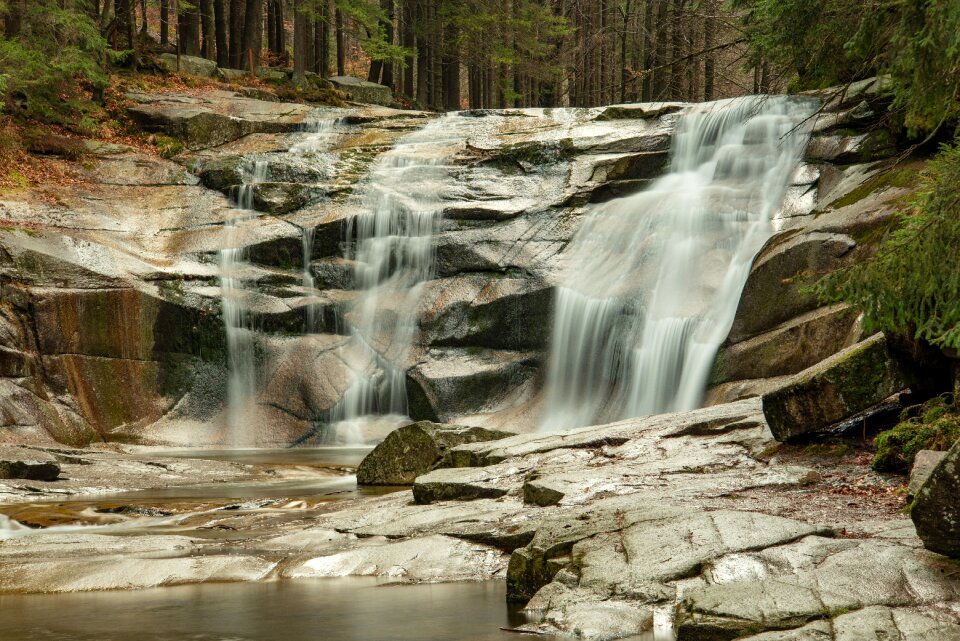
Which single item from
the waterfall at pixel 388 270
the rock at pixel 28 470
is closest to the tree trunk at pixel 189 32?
the waterfall at pixel 388 270

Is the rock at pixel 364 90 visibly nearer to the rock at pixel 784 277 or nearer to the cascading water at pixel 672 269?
the cascading water at pixel 672 269

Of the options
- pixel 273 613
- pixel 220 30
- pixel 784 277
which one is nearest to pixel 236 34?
pixel 220 30

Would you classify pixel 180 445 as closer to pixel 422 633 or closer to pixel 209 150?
pixel 209 150

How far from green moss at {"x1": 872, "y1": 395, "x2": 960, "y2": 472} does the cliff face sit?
5448mm

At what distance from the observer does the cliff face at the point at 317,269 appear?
1471cm

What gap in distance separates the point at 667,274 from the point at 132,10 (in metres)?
18.2

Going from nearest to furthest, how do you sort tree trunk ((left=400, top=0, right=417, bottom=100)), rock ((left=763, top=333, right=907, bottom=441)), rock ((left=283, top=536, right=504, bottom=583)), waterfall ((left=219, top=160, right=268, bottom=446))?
rock ((left=283, top=536, right=504, bottom=583)) < rock ((left=763, top=333, right=907, bottom=441)) < waterfall ((left=219, top=160, right=268, bottom=446)) < tree trunk ((left=400, top=0, right=417, bottom=100))

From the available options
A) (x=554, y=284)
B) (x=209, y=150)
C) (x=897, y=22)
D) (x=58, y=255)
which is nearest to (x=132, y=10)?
(x=209, y=150)

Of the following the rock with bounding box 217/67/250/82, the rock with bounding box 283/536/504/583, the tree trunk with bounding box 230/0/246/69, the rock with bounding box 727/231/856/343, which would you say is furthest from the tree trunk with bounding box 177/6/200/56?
the rock with bounding box 283/536/504/583

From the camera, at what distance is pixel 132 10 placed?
25.7 metres

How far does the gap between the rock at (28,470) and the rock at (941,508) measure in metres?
10.1

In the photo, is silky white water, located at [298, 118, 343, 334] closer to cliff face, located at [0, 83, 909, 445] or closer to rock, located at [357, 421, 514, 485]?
cliff face, located at [0, 83, 909, 445]

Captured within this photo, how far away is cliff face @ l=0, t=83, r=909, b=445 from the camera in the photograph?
48.3 feet

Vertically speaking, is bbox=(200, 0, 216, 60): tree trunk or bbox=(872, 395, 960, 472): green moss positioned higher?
bbox=(200, 0, 216, 60): tree trunk
